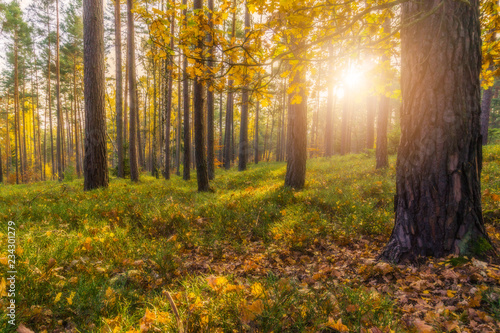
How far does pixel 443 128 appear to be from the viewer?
2.35 metres

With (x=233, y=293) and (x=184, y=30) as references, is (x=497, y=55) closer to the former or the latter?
(x=184, y=30)

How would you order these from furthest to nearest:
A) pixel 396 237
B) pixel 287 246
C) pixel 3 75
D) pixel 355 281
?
pixel 3 75 → pixel 287 246 → pixel 396 237 → pixel 355 281

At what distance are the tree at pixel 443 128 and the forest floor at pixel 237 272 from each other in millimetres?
326

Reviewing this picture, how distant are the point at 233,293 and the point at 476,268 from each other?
229 centimetres

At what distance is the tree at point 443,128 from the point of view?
2324 millimetres

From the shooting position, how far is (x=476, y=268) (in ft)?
7.06

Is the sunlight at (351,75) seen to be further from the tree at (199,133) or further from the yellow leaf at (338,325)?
the tree at (199,133)

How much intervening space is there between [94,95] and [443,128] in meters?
7.58

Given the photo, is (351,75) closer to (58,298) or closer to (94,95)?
(58,298)

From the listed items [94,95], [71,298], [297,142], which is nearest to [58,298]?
[71,298]

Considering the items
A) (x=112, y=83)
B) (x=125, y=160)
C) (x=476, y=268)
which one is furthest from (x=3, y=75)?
(x=476, y=268)

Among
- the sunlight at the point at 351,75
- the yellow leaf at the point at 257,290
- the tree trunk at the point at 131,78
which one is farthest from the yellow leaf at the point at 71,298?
the tree trunk at the point at 131,78

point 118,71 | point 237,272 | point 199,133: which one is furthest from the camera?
point 118,71

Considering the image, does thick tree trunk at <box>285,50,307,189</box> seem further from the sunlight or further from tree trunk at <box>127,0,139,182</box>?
tree trunk at <box>127,0,139,182</box>
